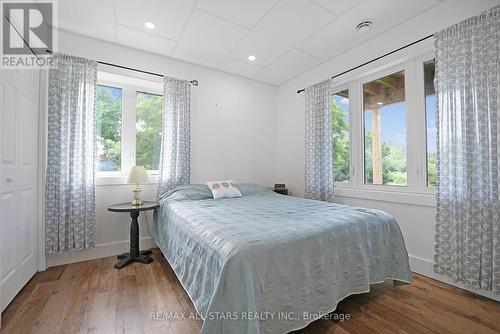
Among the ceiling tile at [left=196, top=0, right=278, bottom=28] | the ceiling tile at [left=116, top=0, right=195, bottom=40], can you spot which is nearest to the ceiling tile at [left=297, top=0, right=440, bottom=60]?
the ceiling tile at [left=196, top=0, right=278, bottom=28]

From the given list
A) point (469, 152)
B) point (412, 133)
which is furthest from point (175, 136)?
point (469, 152)

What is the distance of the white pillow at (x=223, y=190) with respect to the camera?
2877mm

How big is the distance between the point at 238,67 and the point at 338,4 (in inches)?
66.1

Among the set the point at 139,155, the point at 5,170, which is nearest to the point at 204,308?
the point at 5,170

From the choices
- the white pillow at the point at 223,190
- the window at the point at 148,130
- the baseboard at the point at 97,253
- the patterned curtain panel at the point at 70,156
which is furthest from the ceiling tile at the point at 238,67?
the baseboard at the point at 97,253

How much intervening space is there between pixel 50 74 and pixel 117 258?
2.17 meters

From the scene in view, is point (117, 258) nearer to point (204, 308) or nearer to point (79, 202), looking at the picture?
point (79, 202)

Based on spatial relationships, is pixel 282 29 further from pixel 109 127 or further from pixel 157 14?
pixel 109 127

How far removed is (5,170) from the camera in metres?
1.66

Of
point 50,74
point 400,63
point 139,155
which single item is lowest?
point 139,155

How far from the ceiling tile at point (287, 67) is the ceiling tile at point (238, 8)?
0.87 metres

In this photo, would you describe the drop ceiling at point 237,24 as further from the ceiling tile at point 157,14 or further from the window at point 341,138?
the window at point 341,138

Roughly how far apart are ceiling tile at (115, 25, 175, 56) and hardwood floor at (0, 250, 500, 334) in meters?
2.66

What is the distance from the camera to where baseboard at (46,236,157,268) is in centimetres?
242
